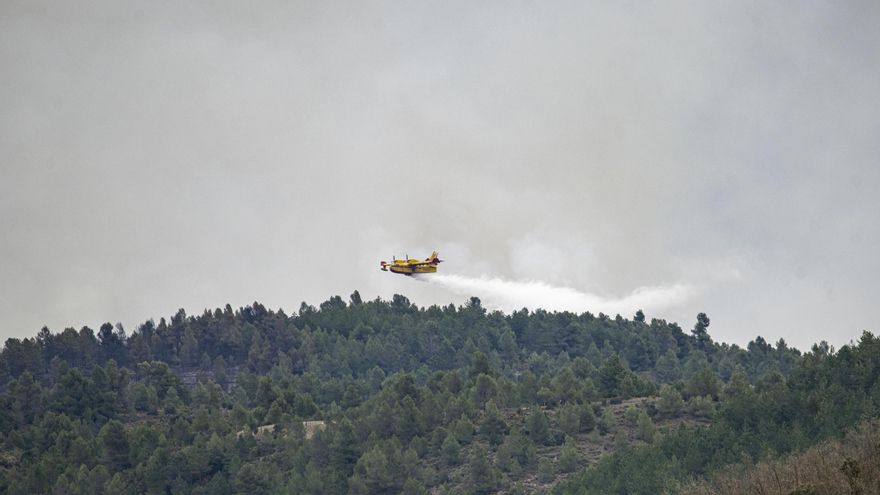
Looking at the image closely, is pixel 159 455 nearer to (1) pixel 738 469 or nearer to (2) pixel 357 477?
(2) pixel 357 477

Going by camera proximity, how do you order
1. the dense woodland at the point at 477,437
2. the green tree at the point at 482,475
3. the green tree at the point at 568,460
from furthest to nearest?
the green tree at the point at 568,460 → the green tree at the point at 482,475 → the dense woodland at the point at 477,437

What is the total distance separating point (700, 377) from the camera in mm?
166000

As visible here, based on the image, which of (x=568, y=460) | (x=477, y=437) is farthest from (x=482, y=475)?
(x=477, y=437)

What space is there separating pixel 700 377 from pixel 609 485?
124 feet

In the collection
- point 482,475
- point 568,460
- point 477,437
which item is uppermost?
point 477,437

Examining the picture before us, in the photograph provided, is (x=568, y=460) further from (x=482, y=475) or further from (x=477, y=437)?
(x=477, y=437)

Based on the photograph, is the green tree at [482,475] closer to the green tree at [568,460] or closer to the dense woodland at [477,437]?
the dense woodland at [477,437]

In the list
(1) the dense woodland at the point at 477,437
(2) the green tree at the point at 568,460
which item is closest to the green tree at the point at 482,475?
(1) the dense woodland at the point at 477,437

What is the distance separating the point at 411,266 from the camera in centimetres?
16575

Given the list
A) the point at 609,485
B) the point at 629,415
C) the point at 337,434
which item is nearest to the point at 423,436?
the point at 337,434

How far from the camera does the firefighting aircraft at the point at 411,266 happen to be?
541 feet

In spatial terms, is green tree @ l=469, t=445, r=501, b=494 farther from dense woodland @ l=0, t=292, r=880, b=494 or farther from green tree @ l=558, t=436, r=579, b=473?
green tree @ l=558, t=436, r=579, b=473

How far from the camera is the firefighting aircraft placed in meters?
165

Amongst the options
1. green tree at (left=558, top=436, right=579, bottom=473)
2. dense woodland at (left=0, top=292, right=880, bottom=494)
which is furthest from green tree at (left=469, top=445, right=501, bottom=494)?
green tree at (left=558, top=436, right=579, bottom=473)
